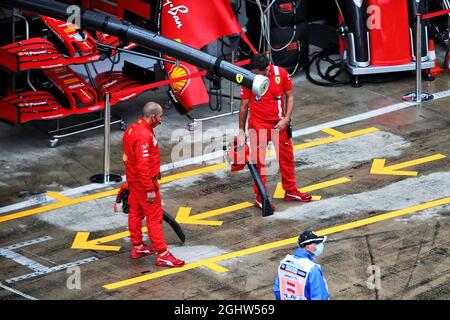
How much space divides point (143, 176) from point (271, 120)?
2250 millimetres

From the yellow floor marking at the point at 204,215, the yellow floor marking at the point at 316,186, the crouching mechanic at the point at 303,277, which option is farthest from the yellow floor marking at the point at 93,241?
the crouching mechanic at the point at 303,277

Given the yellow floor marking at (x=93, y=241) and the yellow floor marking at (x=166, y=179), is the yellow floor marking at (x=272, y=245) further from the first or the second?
the yellow floor marking at (x=166, y=179)

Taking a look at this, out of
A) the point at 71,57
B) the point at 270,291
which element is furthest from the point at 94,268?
the point at 71,57

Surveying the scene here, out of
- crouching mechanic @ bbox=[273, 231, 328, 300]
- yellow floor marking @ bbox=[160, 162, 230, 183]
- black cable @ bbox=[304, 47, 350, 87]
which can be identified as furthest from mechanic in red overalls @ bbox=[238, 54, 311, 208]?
black cable @ bbox=[304, 47, 350, 87]

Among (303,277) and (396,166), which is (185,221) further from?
(303,277)

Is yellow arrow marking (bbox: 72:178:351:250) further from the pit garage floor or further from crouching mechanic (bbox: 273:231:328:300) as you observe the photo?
crouching mechanic (bbox: 273:231:328:300)

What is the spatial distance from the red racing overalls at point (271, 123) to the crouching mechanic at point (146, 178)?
5.83ft

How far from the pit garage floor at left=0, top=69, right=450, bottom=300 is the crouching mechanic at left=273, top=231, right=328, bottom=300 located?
186cm

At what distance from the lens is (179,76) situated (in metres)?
18.1

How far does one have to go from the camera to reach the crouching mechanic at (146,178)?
1341 centimetres

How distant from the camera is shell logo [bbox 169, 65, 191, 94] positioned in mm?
17984

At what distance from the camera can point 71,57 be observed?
57.7 feet

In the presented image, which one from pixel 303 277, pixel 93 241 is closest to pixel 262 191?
pixel 93 241
